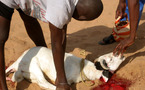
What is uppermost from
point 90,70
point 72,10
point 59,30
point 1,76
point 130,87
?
point 72,10

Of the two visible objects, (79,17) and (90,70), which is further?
(90,70)

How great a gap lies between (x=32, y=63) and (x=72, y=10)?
1.01 m

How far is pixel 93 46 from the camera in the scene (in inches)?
132

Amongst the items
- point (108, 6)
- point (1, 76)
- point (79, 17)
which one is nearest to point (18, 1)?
point (79, 17)

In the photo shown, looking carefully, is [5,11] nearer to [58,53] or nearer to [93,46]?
[58,53]

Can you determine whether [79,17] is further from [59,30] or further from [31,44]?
[31,44]

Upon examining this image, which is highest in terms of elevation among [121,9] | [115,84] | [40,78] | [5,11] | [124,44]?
[5,11]

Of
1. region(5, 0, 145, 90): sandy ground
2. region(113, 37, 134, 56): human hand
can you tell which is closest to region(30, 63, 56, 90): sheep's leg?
region(5, 0, 145, 90): sandy ground

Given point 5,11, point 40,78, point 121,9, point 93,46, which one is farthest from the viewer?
point 93,46

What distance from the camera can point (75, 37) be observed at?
12.4 ft

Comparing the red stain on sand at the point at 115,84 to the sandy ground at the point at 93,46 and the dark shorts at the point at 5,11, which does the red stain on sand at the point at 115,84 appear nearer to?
the sandy ground at the point at 93,46

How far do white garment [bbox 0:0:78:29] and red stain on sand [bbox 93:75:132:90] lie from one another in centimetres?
106

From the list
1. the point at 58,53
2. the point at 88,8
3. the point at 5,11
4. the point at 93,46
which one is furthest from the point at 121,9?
the point at 5,11

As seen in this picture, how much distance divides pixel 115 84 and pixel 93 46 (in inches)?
37.7
